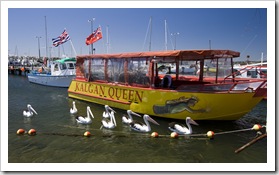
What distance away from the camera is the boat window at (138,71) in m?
12.1

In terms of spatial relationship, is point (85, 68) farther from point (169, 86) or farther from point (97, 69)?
point (169, 86)

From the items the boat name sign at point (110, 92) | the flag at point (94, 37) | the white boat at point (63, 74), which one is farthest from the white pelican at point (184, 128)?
the white boat at point (63, 74)

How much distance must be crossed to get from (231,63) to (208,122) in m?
3.23

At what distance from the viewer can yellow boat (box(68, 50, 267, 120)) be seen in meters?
10.1

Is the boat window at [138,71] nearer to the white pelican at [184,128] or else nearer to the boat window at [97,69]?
the boat window at [97,69]

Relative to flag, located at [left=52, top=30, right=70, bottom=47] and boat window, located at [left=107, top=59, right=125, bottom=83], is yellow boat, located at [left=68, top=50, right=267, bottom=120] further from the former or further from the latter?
flag, located at [left=52, top=30, right=70, bottom=47]

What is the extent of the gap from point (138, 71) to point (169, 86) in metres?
1.72

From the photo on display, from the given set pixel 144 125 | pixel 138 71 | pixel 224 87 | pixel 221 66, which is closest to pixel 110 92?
pixel 138 71

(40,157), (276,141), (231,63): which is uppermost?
(231,63)

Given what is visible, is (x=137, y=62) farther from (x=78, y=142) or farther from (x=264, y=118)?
(x=264, y=118)

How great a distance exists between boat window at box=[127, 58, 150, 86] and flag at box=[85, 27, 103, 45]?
1077cm

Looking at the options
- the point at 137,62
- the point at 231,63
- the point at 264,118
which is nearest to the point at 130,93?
the point at 137,62

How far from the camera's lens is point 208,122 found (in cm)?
1098

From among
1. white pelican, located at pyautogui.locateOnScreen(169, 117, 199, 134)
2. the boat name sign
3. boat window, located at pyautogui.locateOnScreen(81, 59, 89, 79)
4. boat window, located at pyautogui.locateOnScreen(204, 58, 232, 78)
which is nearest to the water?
white pelican, located at pyautogui.locateOnScreen(169, 117, 199, 134)
